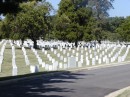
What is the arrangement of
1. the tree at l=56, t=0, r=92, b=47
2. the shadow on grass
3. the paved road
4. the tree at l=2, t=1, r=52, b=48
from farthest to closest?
the tree at l=56, t=0, r=92, b=47, the tree at l=2, t=1, r=52, b=48, the paved road, the shadow on grass

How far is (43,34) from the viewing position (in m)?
52.5

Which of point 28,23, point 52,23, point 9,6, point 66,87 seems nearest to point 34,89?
point 66,87

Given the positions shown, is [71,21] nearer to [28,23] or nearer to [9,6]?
[28,23]

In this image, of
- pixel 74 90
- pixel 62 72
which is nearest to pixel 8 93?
pixel 74 90

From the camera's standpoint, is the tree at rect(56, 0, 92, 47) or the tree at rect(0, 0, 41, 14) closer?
the tree at rect(0, 0, 41, 14)

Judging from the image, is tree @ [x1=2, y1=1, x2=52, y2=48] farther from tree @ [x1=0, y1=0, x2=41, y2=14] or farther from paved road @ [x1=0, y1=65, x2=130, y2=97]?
tree @ [x1=0, y1=0, x2=41, y2=14]

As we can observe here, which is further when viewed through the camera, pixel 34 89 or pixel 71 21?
pixel 71 21

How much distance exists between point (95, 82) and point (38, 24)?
114ft

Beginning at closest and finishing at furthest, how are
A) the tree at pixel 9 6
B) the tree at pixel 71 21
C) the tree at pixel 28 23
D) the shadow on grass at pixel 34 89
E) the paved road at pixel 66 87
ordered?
the shadow on grass at pixel 34 89, the paved road at pixel 66 87, the tree at pixel 9 6, the tree at pixel 28 23, the tree at pixel 71 21

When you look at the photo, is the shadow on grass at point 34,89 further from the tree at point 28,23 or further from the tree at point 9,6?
the tree at point 28,23

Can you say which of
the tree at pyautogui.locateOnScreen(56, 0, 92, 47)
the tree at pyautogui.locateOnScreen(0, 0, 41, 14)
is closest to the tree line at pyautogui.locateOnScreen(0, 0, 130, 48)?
the tree at pyautogui.locateOnScreen(56, 0, 92, 47)

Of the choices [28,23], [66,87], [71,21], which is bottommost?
[66,87]

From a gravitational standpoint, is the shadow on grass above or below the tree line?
below

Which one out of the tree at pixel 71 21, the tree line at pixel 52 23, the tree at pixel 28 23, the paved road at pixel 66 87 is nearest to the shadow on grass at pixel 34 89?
the paved road at pixel 66 87
